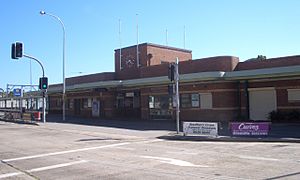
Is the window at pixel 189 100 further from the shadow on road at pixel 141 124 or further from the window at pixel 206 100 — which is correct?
the shadow on road at pixel 141 124

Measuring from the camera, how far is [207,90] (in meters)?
31.3

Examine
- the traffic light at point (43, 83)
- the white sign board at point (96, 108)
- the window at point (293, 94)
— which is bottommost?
the white sign board at point (96, 108)

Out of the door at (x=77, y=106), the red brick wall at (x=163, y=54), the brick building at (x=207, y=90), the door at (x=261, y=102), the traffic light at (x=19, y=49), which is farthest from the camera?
the door at (x=77, y=106)

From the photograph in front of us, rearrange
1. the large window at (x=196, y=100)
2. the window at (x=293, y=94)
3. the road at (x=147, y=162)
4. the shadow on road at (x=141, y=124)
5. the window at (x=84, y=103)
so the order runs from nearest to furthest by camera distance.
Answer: the road at (x=147, y=162) < the shadow on road at (x=141, y=124) < the window at (x=293, y=94) < the large window at (x=196, y=100) < the window at (x=84, y=103)

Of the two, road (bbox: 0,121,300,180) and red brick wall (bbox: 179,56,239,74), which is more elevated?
red brick wall (bbox: 179,56,239,74)

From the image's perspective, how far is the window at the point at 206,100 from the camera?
3124cm

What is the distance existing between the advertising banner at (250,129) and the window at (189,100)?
39.8 feet

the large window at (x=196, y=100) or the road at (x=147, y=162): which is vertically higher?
the large window at (x=196, y=100)

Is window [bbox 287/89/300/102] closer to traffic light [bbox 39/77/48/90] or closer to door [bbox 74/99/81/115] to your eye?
traffic light [bbox 39/77/48/90]

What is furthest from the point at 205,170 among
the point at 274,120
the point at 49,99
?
the point at 49,99

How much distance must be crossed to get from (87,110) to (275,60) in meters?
25.1

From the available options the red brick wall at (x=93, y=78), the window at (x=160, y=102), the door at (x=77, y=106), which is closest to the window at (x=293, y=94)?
the window at (x=160, y=102)

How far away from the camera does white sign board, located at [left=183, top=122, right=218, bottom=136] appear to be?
1975 centimetres

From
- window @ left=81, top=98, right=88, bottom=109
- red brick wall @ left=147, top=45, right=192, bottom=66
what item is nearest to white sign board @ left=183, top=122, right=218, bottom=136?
red brick wall @ left=147, top=45, right=192, bottom=66
